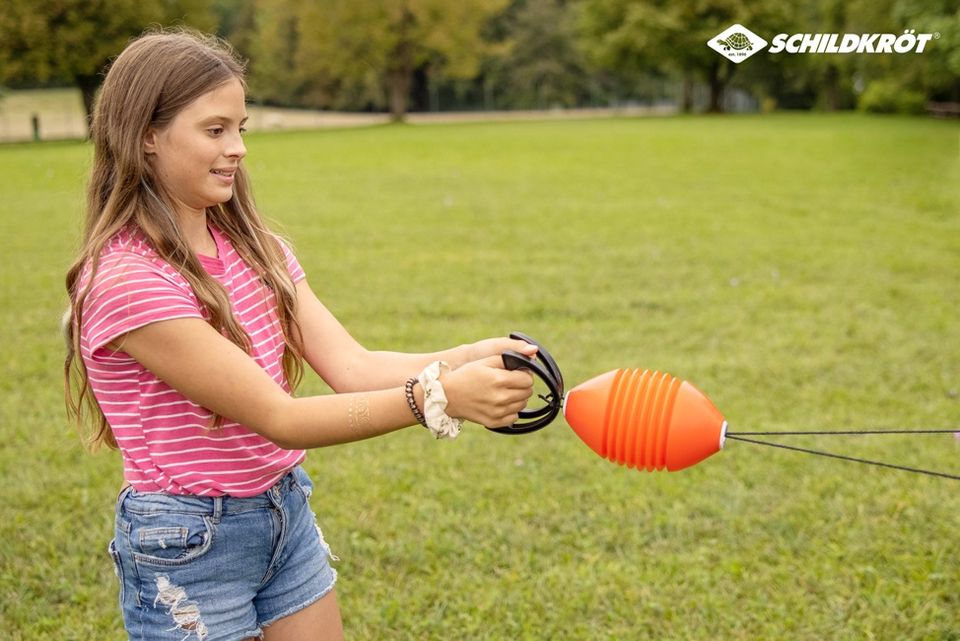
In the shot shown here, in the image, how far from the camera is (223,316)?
6.61 ft

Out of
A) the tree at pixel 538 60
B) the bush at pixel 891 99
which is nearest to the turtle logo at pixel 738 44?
the bush at pixel 891 99

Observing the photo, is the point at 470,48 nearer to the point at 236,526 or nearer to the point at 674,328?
the point at 674,328

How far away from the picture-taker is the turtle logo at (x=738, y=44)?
3.17m

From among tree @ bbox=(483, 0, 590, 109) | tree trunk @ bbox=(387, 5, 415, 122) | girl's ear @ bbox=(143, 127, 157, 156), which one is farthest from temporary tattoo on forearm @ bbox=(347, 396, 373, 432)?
tree @ bbox=(483, 0, 590, 109)

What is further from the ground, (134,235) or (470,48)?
(134,235)

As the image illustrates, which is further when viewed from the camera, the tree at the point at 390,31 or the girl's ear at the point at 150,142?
the tree at the point at 390,31

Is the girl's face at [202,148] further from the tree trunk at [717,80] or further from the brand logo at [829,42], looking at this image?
the tree trunk at [717,80]

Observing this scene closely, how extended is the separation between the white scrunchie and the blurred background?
1439 cm

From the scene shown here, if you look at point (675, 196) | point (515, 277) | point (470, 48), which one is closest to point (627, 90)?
point (470, 48)


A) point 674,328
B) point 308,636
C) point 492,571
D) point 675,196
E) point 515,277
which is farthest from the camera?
point 675,196

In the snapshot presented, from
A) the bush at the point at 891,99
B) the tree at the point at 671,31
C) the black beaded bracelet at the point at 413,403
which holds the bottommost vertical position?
the bush at the point at 891,99

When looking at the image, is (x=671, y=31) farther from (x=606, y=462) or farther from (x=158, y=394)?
(x=158, y=394)

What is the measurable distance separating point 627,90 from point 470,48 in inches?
897

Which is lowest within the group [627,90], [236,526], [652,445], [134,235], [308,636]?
[627,90]
